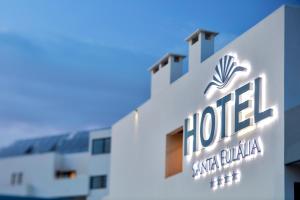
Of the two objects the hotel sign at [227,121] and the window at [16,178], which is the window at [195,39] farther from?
the window at [16,178]

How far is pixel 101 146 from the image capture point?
55.1 meters

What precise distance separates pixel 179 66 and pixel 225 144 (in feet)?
23.1

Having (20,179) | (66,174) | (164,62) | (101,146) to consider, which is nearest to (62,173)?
(66,174)

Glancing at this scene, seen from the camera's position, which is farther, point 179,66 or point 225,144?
point 179,66

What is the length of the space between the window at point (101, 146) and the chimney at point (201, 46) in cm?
2733

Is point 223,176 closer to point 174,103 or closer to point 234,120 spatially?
point 234,120

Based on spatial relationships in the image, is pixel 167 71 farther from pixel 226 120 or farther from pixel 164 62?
pixel 226 120

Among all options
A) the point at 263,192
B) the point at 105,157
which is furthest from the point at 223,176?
the point at 105,157

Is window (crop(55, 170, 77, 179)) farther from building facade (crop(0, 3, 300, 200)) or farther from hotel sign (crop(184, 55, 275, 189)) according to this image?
hotel sign (crop(184, 55, 275, 189))

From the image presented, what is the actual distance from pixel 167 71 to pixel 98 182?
24964 mm

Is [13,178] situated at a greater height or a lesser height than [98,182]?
greater

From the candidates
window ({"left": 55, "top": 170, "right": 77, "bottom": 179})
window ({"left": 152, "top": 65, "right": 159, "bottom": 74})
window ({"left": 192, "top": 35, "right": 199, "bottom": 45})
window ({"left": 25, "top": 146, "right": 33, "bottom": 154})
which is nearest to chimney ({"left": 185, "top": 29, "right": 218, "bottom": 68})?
window ({"left": 192, "top": 35, "right": 199, "bottom": 45})

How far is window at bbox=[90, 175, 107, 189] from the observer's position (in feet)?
178

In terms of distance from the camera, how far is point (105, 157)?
54500mm
